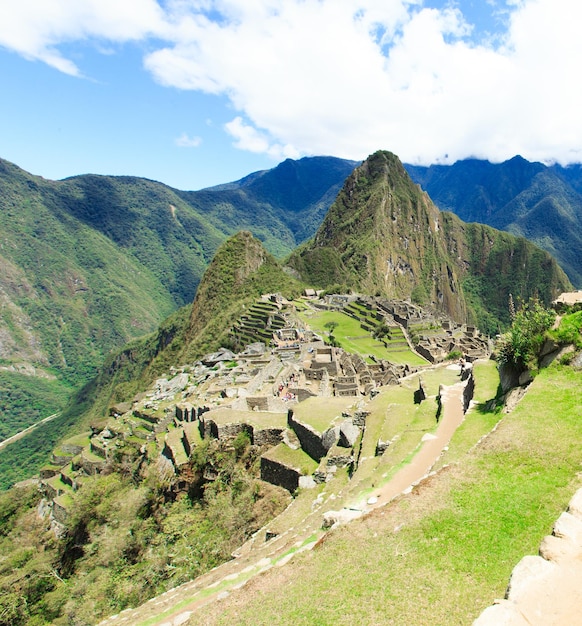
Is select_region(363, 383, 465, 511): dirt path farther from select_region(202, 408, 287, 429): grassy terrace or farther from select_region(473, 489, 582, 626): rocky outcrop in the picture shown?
select_region(202, 408, 287, 429): grassy terrace

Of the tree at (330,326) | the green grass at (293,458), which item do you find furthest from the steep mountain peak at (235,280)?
the green grass at (293,458)

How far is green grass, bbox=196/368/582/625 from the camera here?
5.70 m

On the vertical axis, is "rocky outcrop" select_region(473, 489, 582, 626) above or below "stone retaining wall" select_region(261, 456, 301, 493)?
above

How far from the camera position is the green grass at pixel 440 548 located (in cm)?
570

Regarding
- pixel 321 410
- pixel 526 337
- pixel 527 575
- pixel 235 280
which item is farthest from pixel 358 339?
pixel 527 575

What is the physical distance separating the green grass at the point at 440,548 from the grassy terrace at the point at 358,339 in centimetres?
4283

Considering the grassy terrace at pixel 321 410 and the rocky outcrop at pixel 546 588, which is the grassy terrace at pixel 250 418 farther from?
the rocky outcrop at pixel 546 588

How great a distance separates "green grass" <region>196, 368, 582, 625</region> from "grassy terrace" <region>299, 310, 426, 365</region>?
1686 inches

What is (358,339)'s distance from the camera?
6144 centimetres

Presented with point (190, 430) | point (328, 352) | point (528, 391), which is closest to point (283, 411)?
point (190, 430)

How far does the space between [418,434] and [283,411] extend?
864cm

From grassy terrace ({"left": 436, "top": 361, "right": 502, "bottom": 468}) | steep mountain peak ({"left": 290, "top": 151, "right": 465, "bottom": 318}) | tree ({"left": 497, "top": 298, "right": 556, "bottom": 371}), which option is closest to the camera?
grassy terrace ({"left": 436, "top": 361, "right": 502, "bottom": 468})

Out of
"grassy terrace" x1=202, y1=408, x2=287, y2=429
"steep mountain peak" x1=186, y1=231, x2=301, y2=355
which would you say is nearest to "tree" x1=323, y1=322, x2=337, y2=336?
"steep mountain peak" x1=186, y1=231, x2=301, y2=355

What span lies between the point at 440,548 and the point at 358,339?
55.4 m
